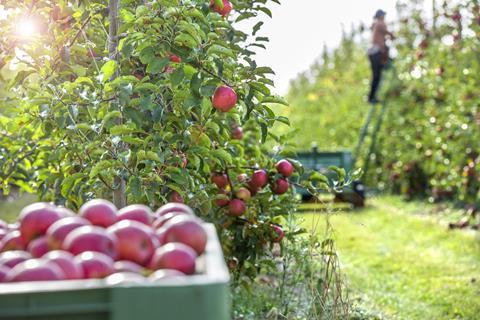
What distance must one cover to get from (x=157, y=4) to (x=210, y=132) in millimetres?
637

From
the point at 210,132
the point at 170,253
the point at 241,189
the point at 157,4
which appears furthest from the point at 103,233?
the point at 241,189

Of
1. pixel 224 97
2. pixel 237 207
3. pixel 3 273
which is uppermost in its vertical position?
pixel 224 97

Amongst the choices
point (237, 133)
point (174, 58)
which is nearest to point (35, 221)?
point (174, 58)

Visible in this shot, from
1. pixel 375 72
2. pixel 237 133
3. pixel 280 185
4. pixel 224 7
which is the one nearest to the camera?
pixel 224 7

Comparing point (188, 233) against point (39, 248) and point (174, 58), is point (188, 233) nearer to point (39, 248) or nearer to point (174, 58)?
point (39, 248)

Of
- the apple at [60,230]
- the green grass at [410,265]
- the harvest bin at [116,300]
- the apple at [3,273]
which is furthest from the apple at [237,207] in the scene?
the harvest bin at [116,300]

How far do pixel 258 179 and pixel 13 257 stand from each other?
7.41 feet

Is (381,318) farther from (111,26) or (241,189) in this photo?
(111,26)

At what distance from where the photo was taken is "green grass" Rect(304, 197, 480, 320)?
450 centimetres

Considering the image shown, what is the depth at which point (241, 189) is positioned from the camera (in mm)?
Answer: 3586

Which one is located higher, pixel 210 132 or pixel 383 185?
pixel 210 132

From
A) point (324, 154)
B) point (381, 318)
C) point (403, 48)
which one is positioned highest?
point (403, 48)

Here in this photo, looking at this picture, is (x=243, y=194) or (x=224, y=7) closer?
(x=224, y=7)

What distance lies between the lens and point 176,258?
1.34 metres
